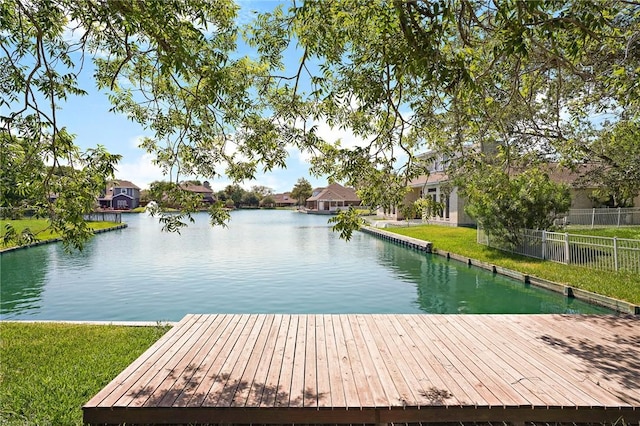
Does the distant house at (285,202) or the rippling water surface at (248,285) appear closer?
the rippling water surface at (248,285)

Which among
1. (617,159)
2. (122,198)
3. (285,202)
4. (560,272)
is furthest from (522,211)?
(285,202)

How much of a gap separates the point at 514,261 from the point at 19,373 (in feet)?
46.5

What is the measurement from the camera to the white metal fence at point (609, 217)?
24.6 meters

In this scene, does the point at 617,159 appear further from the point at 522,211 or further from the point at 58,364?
the point at 58,364

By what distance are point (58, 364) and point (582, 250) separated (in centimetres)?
1350

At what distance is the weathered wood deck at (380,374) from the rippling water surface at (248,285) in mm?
4663

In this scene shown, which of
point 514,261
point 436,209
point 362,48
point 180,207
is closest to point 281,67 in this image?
point 362,48

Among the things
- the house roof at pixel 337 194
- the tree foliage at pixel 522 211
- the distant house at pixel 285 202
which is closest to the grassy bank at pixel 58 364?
the tree foliage at pixel 522 211

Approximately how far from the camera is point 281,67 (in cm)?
605

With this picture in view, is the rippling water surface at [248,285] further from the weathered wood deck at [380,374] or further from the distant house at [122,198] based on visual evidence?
the distant house at [122,198]

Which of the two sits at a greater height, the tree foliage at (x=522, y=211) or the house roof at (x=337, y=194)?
the house roof at (x=337, y=194)

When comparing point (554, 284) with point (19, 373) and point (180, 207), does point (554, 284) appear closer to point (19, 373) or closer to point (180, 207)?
point (180, 207)

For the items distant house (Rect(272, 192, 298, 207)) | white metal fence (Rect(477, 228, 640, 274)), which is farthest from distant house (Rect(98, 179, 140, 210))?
white metal fence (Rect(477, 228, 640, 274))

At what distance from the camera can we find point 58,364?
217 inches
